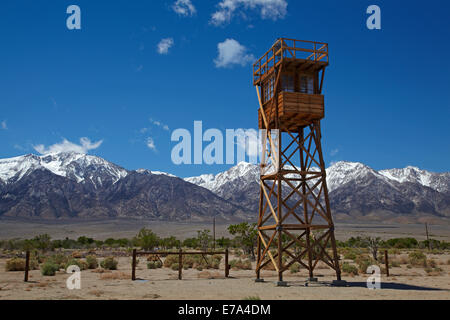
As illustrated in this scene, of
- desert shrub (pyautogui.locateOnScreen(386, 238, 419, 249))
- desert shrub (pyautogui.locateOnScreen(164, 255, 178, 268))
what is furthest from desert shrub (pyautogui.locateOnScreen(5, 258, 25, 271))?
desert shrub (pyautogui.locateOnScreen(386, 238, 419, 249))

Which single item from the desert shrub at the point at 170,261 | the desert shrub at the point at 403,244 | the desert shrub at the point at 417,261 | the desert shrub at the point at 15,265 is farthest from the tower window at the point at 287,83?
the desert shrub at the point at 403,244

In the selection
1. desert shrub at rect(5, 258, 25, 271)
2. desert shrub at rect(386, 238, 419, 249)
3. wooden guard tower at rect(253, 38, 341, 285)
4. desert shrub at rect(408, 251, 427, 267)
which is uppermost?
wooden guard tower at rect(253, 38, 341, 285)

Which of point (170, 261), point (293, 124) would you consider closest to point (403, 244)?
point (170, 261)

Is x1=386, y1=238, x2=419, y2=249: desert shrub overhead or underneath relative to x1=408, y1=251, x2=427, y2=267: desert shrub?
underneath

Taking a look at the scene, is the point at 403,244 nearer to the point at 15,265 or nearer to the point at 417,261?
the point at 417,261

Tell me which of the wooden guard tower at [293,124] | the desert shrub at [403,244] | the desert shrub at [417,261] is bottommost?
the desert shrub at [403,244]

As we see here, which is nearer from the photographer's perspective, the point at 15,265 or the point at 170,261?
the point at 15,265

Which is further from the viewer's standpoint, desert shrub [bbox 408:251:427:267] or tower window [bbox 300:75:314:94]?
desert shrub [bbox 408:251:427:267]

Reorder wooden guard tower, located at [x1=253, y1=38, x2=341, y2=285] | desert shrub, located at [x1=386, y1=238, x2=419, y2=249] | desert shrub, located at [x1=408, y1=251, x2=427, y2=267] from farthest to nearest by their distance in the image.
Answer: desert shrub, located at [x1=386, y1=238, x2=419, y2=249] < desert shrub, located at [x1=408, y1=251, x2=427, y2=267] < wooden guard tower, located at [x1=253, y1=38, x2=341, y2=285]

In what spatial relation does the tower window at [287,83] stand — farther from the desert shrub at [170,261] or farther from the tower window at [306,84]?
the desert shrub at [170,261]

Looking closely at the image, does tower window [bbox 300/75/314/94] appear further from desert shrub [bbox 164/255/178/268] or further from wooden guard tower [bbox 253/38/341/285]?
desert shrub [bbox 164/255/178/268]
